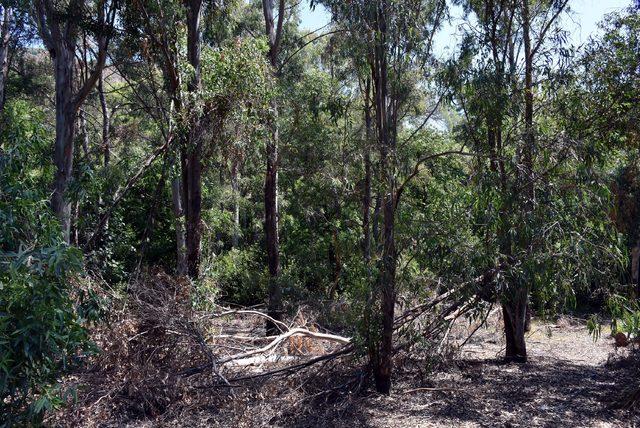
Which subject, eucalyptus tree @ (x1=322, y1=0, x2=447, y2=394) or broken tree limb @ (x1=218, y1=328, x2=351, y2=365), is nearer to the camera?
eucalyptus tree @ (x1=322, y1=0, x2=447, y2=394)

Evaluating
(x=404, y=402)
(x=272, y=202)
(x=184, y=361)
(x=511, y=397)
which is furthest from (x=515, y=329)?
(x=272, y=202)

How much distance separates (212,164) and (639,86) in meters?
7.91

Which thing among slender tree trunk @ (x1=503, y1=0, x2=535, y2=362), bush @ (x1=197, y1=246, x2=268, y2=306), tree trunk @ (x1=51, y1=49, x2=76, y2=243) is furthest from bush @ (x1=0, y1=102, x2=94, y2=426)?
bush @ (x1=197, y1=246, x2=268, y2=306)

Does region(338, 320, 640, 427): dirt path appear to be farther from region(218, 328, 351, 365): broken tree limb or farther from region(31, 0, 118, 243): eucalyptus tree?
region(31, 0, 118, 243): eucalyptus tree

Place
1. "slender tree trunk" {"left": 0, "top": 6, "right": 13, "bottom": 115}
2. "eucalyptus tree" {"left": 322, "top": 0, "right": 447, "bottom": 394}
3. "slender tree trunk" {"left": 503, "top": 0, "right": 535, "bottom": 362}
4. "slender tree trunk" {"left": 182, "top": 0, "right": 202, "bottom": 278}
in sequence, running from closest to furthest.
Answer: "slender tree trunk" {"left": 503, "top": 0, "right": 535, "bottom": 362}
"eucalyptus tree" {"left": 322, "top": 0, "right": 447, "bottom": 394}
"slender tree trunk" {"left": 182, "top": 0, "right": 202, "bottom": 278}
"slender tree trunk" {"left": 0, "top": 6, "right": 13, "bottom": 115}

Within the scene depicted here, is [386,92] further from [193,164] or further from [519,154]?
[193,164]

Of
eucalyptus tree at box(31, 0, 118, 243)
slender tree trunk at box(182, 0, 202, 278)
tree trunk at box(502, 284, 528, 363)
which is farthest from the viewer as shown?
eucalyptus tree at box(31, 0, 118, 243)

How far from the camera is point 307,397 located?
29.3 ft

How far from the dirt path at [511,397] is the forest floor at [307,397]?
0.05 feet

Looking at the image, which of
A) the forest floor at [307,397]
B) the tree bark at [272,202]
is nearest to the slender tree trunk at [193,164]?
the tree bark at [272,202]

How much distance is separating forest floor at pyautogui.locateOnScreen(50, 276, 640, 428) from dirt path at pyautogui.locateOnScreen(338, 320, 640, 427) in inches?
0.6

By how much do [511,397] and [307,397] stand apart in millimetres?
2919

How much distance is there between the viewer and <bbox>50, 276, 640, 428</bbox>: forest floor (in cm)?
830

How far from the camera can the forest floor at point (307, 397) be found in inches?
327
